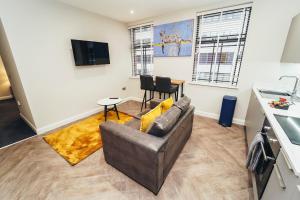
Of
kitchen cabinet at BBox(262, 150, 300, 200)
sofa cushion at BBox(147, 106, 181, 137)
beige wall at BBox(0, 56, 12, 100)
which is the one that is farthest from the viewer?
beige wall at BBox(0, 56, 12, 100)

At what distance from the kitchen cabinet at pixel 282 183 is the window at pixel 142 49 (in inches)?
143

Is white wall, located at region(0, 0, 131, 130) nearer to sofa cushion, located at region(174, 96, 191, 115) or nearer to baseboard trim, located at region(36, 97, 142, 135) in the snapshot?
baseboard trim, located at region(36, 97, 142, 135)

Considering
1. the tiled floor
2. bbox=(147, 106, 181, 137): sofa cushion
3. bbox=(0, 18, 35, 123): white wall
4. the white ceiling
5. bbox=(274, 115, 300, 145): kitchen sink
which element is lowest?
the tiled floor

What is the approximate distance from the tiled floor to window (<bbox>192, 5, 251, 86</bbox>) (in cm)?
403

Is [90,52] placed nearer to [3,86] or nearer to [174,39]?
[174,39]

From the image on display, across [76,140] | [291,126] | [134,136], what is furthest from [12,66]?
[291,126]

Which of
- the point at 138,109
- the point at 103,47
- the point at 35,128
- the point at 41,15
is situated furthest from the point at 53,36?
the point at 138,109

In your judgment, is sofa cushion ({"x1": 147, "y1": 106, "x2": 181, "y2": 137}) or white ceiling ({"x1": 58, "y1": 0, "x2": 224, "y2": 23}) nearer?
sofa cushion ({"x1": 147, "y1": 106, "x2": 181, "y2": 137})

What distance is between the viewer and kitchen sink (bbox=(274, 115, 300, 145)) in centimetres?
101

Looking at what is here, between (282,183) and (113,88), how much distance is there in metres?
3.99

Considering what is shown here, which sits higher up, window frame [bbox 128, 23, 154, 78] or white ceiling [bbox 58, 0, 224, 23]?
white ceiling [bbox 58, 0, 224, 23]

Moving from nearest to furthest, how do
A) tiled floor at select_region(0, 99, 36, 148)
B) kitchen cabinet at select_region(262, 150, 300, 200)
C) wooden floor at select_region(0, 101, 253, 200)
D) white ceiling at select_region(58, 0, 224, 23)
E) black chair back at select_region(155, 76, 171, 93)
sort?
kitchen cabinet at select_region(262, 150, 300, 200) → wooden floor at select_region(0, 101, 253, 200) → tiled floor at select_region(0, 99, 36, 148) → white ceiling at select_region(58, 0, 224, 23) → black chair back at select_region(155, 76, 171, 93)

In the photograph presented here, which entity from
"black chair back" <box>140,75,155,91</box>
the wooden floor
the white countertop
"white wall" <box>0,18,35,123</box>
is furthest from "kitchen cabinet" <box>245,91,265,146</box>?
"white wall" <box>0,18,35,123</box>

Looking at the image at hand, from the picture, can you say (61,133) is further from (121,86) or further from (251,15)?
(251,15)
